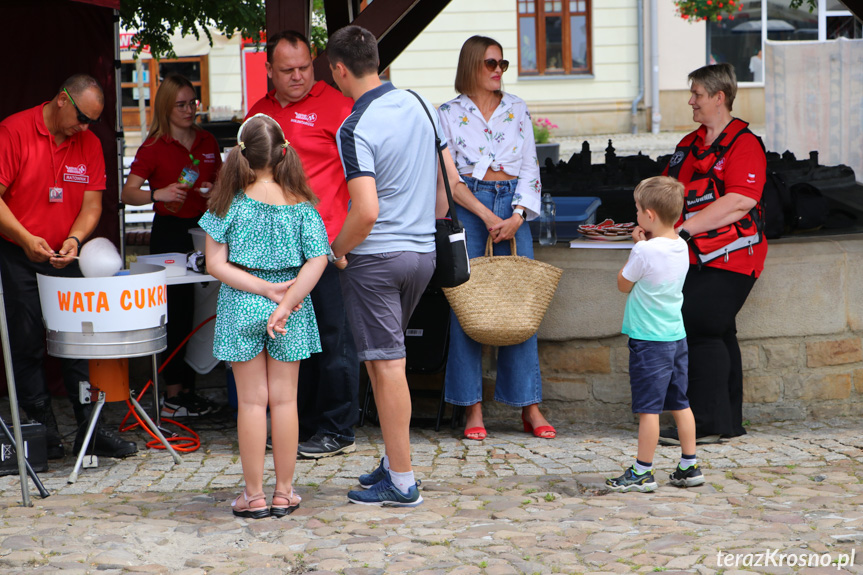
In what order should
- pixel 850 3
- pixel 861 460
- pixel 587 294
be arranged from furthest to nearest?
1. pixel 850 3
2. pixel 587 294
3. pixel 861 460

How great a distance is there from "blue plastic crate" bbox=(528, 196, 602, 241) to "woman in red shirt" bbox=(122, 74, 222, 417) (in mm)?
1957

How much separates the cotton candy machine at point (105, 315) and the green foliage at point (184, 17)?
15.3ft

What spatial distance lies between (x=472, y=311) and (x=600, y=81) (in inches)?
696

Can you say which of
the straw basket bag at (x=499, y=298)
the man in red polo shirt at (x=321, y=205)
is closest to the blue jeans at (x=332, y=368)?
the man in red polo shirt at (x=321, y=205)

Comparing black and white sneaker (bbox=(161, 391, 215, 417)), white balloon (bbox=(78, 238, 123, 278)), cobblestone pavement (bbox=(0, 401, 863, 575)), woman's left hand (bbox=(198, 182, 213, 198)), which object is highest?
woman's left hand (bbox=(198, 182, 213, 198))

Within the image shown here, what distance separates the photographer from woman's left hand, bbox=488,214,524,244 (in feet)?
17.0

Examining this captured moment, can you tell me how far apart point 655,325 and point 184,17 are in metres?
6.05

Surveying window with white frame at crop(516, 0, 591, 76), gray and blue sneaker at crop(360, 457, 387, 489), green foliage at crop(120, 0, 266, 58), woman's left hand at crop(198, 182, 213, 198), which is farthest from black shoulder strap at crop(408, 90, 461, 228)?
window with white frame at crop(516, 0, 591, 76)

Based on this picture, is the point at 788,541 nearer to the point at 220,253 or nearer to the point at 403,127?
the point at 403,127

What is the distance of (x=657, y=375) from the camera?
170 inches

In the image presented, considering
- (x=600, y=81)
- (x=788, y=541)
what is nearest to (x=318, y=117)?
(x=788, y=541)

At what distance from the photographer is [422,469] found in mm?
4762

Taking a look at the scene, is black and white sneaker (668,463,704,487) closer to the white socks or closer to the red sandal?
the red sandal

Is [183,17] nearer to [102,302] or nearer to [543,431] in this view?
[102,302]
